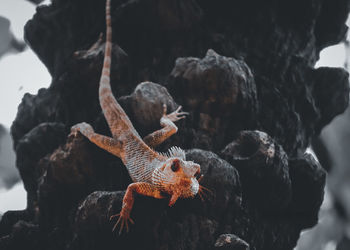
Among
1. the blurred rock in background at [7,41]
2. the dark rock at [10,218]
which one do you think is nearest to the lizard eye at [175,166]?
the dark rock at [10,218]

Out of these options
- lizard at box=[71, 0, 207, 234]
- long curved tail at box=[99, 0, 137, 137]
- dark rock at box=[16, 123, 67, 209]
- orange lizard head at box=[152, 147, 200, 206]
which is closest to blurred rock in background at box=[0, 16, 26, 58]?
dark rock at box=[16, 123, 67, 209]

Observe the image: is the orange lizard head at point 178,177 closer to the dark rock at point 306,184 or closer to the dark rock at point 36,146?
the dark rock at point 306,184

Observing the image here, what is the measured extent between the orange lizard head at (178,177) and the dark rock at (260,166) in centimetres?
213

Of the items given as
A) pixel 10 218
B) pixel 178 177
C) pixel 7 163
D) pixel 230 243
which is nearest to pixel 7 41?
pixel 7 163

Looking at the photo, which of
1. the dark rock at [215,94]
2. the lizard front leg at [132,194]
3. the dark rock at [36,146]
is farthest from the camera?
the dark rock at [36,146]

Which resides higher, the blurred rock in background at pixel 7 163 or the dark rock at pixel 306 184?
the blurred rock in background at pixel 7 163

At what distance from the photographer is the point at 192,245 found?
4.21 m

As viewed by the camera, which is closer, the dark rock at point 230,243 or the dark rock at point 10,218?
the dark rock at point 230,243

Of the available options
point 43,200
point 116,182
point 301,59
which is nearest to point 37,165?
point 43,200

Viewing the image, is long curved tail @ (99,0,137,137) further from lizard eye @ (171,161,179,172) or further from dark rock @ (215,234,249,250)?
dark rock @ (215,234,249,250)

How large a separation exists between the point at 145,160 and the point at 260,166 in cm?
220

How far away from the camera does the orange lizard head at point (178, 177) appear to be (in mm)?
3301

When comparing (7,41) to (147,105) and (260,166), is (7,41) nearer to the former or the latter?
(147,105)

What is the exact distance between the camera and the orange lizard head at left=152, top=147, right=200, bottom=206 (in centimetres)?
330
